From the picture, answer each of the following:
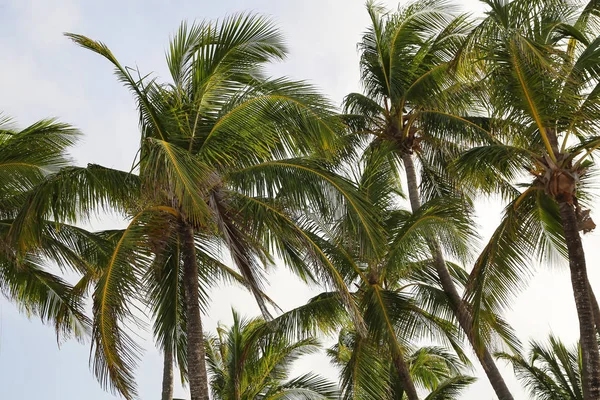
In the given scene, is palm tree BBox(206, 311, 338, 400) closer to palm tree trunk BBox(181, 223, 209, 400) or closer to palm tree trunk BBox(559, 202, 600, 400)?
palm tree trunk BBox(181, 223, 209, 400)

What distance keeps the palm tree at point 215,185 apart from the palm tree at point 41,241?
7.85 feet

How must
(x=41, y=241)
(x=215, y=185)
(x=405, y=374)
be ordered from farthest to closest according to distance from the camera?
(x=405, y=374) < (x=41, y=241) < (x=215, y=185)

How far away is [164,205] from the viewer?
11.0 metres

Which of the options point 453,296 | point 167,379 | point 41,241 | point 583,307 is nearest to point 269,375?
point 167,379

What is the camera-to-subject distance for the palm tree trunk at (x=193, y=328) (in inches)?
421

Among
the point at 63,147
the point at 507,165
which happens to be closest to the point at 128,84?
the point at 63,147

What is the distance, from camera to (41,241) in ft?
42.4

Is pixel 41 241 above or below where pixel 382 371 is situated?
above

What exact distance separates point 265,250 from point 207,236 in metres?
A: 1.35

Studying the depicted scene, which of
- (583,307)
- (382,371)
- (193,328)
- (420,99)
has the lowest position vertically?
(583,307)

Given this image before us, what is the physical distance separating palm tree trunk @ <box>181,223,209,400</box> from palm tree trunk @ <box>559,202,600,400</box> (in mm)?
5101

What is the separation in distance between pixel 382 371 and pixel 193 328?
179 inches

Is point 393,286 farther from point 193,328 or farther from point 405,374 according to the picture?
point 193,328

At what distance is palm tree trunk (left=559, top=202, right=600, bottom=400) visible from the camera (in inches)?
408
